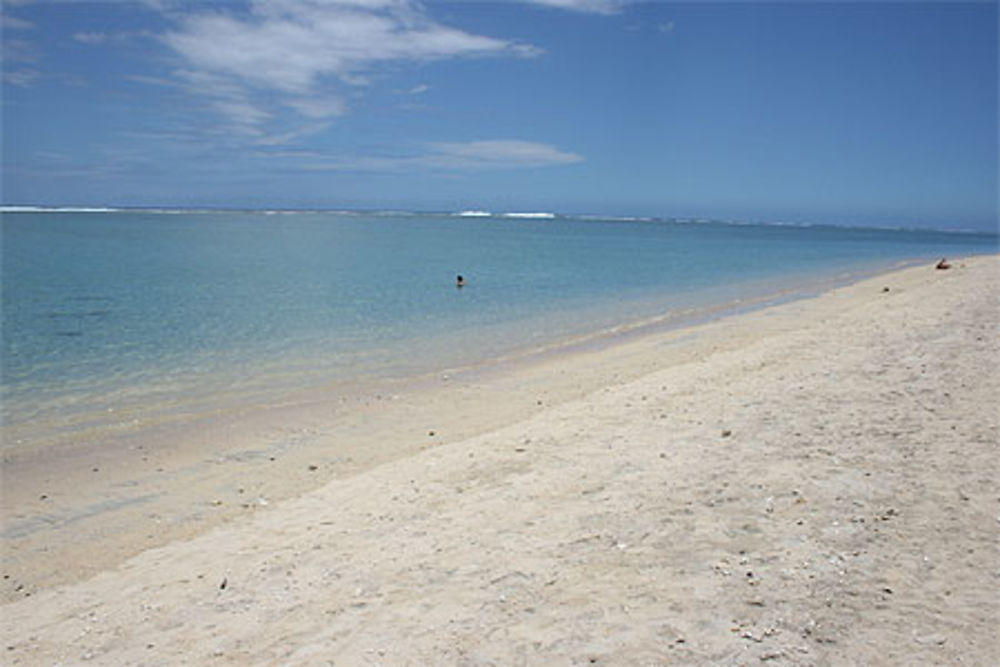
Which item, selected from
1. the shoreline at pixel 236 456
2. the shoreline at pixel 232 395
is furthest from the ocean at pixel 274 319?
the shoreline at pixel 236 456

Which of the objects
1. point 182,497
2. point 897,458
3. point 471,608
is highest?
point 897,458

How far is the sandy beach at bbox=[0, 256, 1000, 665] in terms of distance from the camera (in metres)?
3.84

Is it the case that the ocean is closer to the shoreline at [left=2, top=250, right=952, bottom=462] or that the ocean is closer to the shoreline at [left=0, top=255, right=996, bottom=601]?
the shoreline at [left=2, top=250, right=952, bottom=462]

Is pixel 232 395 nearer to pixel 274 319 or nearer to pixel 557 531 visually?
pixel 274 319

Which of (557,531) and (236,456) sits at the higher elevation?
(557,531)

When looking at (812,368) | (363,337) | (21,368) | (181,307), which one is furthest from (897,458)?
(181,307)

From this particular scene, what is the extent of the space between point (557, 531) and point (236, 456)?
5129 millimetres

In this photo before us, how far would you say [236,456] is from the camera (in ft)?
28.2

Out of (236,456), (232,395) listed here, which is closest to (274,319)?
(232,395)

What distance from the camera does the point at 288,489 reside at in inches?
290

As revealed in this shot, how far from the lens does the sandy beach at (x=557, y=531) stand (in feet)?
12.6

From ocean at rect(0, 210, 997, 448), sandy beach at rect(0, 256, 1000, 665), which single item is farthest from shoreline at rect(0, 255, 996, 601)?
ocean at rect(0, 210, 997, 448)

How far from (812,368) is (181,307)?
1829cm

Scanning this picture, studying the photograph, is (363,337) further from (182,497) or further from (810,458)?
(810,458)
